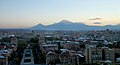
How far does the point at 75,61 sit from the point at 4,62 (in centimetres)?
377

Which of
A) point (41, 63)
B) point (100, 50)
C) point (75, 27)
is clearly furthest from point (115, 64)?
point (75, 27)

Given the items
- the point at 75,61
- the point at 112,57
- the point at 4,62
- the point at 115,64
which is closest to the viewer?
the point at 115,64

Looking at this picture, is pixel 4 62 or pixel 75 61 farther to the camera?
pixel 75 61

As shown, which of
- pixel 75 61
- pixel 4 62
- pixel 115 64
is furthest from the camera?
pixel 75 61

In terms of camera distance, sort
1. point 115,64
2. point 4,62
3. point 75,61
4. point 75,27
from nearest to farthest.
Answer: point 115,64
point 4,62
point 75,61
point 75,27

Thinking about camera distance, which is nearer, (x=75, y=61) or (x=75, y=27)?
(x=75, y=61)

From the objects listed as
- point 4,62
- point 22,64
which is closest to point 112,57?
point 22,64

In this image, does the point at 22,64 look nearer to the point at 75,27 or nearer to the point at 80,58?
the point at 80,58

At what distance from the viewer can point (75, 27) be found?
115 meters

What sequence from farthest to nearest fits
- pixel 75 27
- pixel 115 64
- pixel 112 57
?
pixel 75 27 → pixel 112 57 → pixel 115 64

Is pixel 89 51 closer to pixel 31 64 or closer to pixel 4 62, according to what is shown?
pixel 31 64

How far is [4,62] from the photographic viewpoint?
493 inches

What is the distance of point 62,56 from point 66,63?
640 mm

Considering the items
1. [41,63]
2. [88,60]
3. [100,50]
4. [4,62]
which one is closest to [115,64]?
[88,60]
